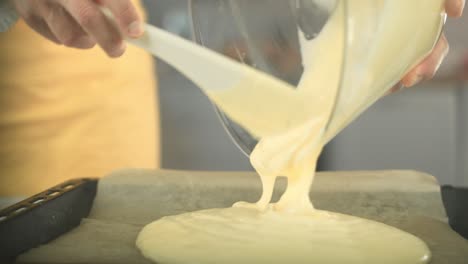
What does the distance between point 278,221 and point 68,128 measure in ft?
1.73

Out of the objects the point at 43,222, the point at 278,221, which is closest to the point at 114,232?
the point at 43,222

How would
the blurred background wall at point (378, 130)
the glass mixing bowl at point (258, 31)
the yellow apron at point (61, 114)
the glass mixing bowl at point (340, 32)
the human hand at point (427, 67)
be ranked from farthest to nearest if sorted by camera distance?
the blurred background wall at point (378, 130) < the yellow apron at point (61, 114) < the human hand at point (427, 67) < the glass mixing bowl at point (258, 31) < the glass mixing bowl at point (340, 32)

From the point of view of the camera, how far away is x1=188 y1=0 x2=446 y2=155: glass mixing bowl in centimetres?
69

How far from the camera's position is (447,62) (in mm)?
1846

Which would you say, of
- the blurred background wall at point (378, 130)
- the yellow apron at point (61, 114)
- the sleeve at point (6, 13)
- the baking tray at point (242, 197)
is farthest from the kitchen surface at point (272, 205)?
the blurred background wall at point (378, 130)

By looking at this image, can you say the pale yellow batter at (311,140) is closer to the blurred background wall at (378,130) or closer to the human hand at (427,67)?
the human hand at (427,67)

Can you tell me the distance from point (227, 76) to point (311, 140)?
118mm

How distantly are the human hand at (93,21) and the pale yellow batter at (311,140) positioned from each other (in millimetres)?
126

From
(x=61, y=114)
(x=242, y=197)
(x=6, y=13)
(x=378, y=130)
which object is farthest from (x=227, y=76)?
(x=378, y=130)

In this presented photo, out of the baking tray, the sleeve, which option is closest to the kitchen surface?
the baking tray

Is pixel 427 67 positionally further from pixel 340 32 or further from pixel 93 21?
→ pixel 93 21

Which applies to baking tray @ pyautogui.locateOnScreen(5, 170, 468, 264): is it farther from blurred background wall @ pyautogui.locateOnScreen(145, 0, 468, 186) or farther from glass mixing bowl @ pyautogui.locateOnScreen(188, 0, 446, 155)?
blurred background wall @ pyautogui.locateOnScreen(145, 0, 468, 186)

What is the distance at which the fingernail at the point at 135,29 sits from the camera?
2.36ft

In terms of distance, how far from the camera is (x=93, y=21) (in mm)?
730
